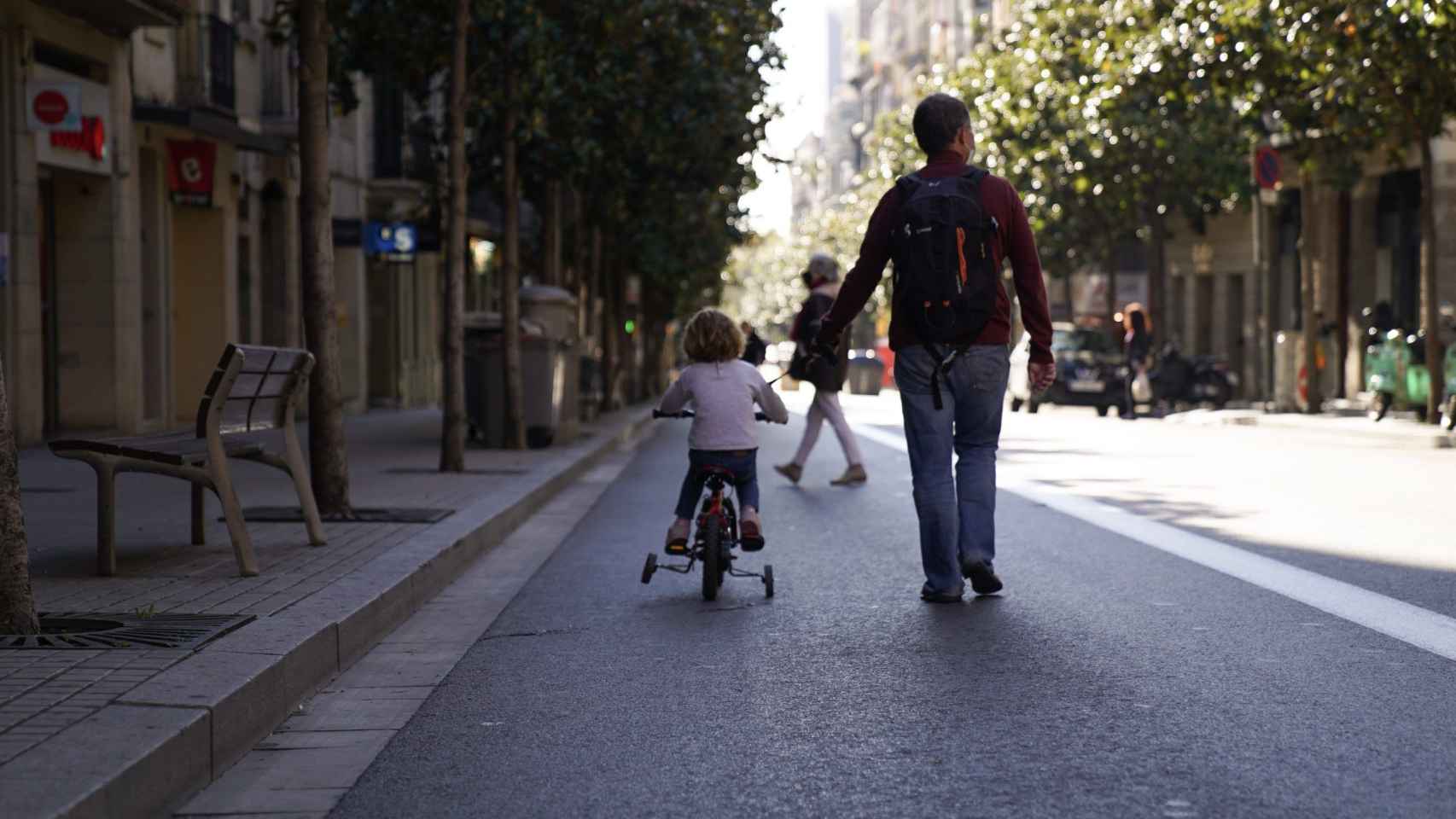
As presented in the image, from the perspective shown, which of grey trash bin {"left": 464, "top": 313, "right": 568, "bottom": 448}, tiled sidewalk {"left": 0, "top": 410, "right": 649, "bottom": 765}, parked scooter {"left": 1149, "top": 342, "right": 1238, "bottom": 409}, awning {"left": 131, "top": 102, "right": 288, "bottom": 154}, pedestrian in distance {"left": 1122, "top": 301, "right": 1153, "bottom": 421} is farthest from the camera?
parked scooter {"left": 1149, "top": 342, "right": 1238, "bottom": 409}

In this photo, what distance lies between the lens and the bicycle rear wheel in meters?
9.31

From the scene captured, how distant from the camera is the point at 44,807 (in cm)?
447

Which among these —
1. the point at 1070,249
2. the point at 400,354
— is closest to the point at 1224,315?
the point at 1070,249

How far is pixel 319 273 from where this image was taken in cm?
1241

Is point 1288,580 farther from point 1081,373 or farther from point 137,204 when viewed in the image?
point 1081,373

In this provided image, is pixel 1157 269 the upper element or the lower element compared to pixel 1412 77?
lower

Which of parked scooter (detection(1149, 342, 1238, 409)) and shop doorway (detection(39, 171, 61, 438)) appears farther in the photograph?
parked scooter (detection(1149, 342, 1238, 409))

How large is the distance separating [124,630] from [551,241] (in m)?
22.2

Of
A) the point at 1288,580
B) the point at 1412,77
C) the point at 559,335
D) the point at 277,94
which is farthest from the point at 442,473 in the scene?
the point at 1412,77

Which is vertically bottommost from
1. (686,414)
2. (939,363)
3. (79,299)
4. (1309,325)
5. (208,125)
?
(686,414)

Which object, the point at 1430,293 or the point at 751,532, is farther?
the point at 1430,293

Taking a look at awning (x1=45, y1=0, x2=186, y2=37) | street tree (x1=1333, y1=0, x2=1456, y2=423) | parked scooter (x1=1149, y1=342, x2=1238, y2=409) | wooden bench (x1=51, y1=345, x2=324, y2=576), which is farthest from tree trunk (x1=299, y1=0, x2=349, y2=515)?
parked scooter (x1=1149, y1=342, x2=1238, y2=409)

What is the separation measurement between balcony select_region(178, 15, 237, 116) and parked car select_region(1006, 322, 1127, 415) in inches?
626

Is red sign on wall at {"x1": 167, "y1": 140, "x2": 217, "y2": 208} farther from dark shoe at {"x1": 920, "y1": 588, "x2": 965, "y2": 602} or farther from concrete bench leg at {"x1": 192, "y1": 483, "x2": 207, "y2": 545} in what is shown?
dark shoe at {"x1": 920, "y1": 588, "x2": 965, "y2": 602}
